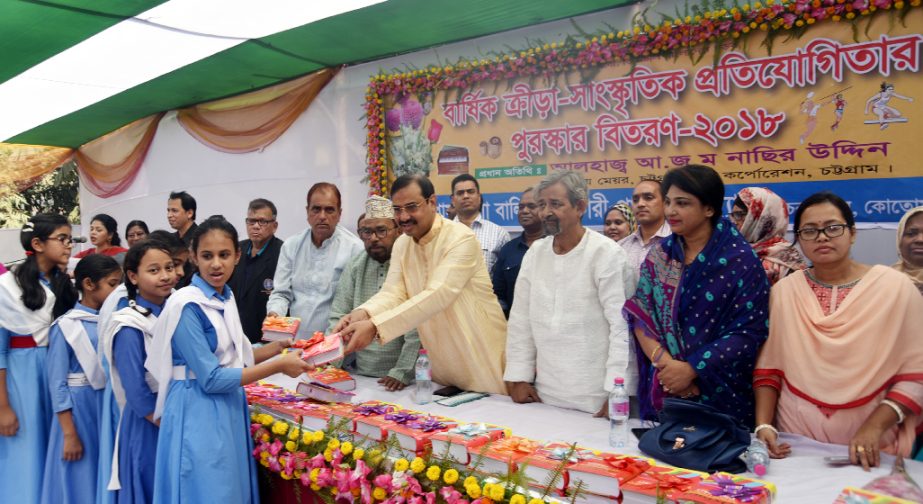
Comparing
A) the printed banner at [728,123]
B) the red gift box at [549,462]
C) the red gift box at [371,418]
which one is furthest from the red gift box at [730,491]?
the printed banner at [728,123]

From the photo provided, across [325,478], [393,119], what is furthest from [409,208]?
[393,119]

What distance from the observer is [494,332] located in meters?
3.01

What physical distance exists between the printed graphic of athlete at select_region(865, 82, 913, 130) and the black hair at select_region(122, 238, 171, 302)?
391cm

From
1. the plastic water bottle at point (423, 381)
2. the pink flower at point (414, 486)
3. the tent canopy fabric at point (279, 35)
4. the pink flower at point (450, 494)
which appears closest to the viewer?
the pink flower at point (450, 494)

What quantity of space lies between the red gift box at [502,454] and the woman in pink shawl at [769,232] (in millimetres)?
1563

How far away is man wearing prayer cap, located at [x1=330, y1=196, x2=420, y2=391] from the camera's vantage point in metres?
3.14

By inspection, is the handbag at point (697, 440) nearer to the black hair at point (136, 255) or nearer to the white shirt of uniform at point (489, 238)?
the black hair at point (136, 255)

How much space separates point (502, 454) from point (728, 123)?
324 cm

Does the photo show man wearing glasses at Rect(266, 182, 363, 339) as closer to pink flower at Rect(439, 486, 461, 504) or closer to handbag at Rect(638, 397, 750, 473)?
pink flower at Rect(439, 486, 461, 504)

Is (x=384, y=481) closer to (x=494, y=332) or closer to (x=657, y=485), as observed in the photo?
(x=657, y=485)

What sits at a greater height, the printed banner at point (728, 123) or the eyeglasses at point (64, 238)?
the printed banner at point (728, 123)

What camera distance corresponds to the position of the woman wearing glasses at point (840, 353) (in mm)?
1982

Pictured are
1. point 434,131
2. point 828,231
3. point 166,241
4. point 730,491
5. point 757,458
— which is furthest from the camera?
point 434,131

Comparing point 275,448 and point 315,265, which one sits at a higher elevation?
point 315,265
